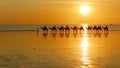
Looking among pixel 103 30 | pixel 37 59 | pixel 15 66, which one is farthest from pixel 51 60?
pixel 103 30

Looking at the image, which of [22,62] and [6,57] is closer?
[22,62]

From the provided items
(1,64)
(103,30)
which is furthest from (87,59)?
(103,30)

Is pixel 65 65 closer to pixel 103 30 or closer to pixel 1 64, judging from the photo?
pixel 1 64

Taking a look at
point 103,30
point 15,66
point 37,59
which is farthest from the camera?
point 103,30

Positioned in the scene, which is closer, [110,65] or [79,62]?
[110,65]

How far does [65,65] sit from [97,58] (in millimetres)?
3263

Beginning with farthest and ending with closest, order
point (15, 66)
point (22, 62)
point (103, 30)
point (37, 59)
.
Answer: point (103, 30) → point (37, 59) → point (22, 62) → point (15, 66)

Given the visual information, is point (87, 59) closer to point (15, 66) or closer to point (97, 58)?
point (97, 58)

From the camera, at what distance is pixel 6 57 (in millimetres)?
19344

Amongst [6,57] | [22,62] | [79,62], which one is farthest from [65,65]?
[6,57]

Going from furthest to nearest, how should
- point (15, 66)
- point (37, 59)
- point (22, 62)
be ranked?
point (37, 59) < point (22, 62) < point (15, 66)

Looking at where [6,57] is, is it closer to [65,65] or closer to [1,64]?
[1,64]

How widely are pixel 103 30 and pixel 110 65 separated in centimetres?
5463

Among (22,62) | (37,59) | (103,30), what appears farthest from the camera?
(103,30)
